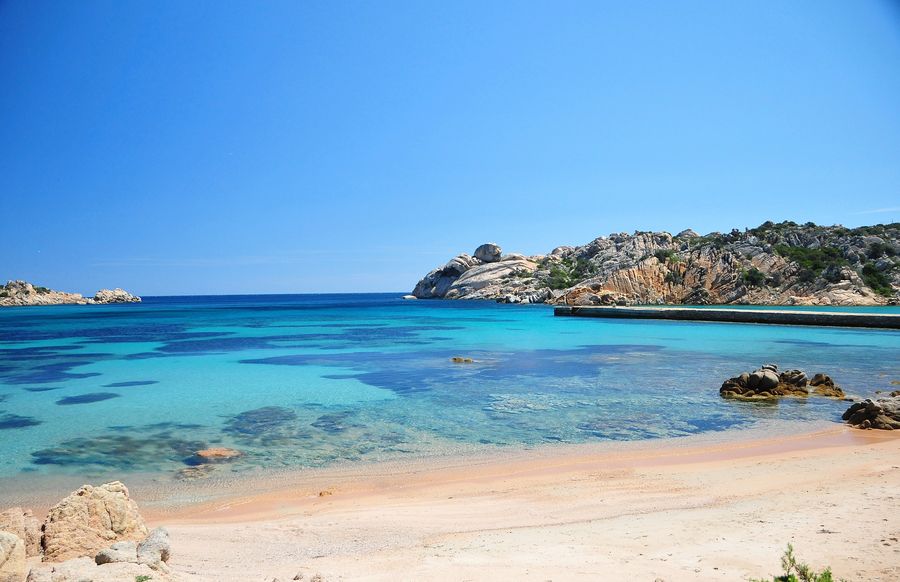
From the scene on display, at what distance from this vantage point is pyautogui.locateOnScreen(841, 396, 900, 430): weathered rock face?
11.4m

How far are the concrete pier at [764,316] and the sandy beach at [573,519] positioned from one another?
3747 cm

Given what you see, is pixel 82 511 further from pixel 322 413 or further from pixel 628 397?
pixel 628 397

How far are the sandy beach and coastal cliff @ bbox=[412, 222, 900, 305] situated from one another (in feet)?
230

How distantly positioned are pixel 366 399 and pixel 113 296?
548 ft

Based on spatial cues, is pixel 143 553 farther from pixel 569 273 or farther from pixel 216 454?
pixel 569 273

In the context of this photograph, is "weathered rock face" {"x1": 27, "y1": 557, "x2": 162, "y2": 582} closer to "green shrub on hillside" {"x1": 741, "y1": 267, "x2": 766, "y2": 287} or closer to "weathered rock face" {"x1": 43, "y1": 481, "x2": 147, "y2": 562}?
"weathered rock face" {"x1": 43, "y1": 481, "x2": 147, "y2": 562}

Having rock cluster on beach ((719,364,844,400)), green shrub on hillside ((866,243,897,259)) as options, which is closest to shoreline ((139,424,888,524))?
rock cluster on beach ((719,364,844,400))

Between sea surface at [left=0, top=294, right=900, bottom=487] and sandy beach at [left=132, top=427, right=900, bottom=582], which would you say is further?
sea surface at [left=0, top=294, right=900, bottom=487]

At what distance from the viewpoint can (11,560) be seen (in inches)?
175

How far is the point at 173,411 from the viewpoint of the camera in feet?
47.2

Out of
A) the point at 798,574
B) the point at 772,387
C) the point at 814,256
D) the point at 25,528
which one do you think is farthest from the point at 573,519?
the point at 814,256

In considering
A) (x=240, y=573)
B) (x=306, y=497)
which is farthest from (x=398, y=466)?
(x=240, y=573)

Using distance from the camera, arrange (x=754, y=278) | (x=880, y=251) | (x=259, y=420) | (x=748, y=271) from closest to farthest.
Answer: (x=259, y=420) < (x=880, y=251) < (x=754, y=278) < (x=748, y=271)

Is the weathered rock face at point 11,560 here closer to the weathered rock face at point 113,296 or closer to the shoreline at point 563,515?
the shoreline at point 563,515
